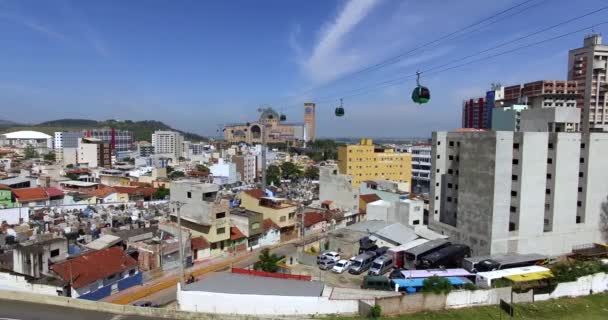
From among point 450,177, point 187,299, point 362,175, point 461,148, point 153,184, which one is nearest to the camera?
point 187,299

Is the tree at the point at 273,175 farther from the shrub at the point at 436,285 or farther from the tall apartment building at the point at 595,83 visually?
the shrub at the point at 436,285

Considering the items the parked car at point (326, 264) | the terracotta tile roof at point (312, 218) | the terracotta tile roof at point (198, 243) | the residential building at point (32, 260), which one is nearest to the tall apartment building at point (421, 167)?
the terracotta tile roof at point (312, 218)

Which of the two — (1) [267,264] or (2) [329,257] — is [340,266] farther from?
(1) [267,264]

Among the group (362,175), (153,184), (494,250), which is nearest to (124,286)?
(494,250)

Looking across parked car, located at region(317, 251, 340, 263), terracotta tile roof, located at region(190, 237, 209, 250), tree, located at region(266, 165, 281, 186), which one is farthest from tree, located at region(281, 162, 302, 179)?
parked car, located at region(317, 251, 340, 263)

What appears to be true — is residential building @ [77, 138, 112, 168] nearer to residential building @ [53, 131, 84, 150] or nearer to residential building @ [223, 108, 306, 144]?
residential building @ [53, 131, 84, 150]

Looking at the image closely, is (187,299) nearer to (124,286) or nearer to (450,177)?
(124,286)
